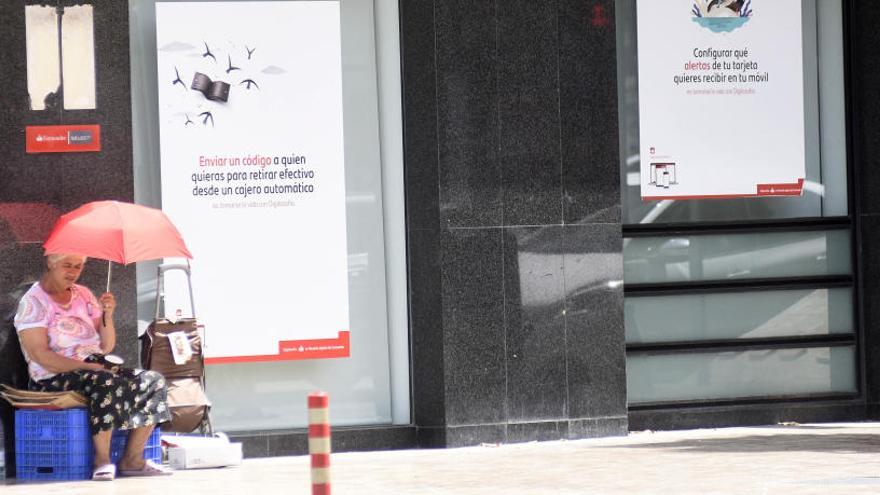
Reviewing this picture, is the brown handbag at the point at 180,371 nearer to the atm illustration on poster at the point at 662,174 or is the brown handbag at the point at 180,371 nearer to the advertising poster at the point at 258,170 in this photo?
the advertising poster at the point at 258,170

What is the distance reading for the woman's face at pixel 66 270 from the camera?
33.2 feet

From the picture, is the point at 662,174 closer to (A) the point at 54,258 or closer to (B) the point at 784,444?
(B) the point at 784,444

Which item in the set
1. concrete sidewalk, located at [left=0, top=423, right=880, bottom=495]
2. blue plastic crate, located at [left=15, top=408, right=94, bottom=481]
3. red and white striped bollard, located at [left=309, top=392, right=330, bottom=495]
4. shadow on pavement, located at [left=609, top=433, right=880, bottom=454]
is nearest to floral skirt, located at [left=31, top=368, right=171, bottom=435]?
blue plastic crate, located at [left=15, top=408, right=94, bottom=481]

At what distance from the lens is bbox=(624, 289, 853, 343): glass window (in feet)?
40.8

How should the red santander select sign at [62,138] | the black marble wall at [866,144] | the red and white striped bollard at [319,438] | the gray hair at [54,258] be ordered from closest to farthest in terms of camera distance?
the red and white striped bollard at [319,438], the gray hair at [54,258], the red santander select sign at [62,138], the black marble wall at [866,144]

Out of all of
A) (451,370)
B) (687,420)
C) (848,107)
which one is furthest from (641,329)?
(848,107)

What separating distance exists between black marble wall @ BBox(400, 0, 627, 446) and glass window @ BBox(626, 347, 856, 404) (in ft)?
1.67

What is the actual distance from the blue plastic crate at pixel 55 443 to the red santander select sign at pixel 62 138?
1.92m

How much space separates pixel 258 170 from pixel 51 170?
1.52 m

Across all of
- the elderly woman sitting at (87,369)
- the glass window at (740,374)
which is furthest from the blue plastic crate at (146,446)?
the glass window at (740,374)

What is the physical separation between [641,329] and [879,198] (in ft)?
7.22

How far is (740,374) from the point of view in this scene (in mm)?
12609

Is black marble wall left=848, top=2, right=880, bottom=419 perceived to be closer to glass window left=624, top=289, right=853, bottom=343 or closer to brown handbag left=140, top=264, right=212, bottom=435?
glass window left=624, top=289, right=853, bottom=343

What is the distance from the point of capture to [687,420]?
1245 cm
